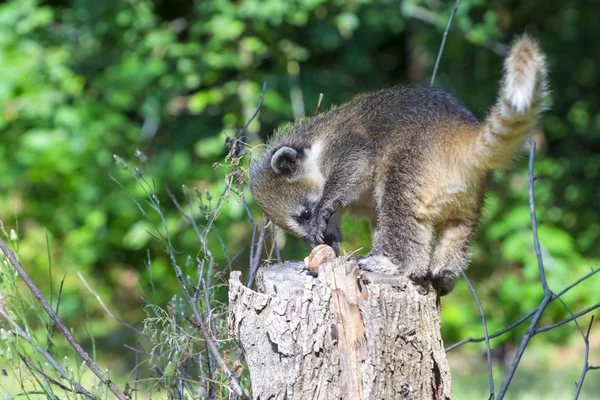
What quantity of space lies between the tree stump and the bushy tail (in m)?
0.85

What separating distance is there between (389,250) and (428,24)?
4.75m

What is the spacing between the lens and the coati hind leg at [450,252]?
12.7ft

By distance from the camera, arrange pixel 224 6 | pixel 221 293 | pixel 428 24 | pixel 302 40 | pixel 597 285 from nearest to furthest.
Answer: pixel 221 293 → pixel 224 6 → pixel 597 285 → pixel 428 24 → pixel 302 40

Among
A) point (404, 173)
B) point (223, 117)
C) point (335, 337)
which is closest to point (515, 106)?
point (404, 173)

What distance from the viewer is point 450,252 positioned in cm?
394

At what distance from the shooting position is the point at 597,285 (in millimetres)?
7449

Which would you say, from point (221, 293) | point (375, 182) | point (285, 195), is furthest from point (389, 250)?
point (221, 293)

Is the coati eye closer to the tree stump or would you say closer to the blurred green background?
the tree stump

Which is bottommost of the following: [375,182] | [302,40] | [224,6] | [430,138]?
[375,182]

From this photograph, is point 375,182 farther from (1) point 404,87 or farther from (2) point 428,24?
(2) point 428,24

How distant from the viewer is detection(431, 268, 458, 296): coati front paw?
3.85 m

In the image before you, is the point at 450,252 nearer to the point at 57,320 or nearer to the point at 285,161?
the point at 285,161

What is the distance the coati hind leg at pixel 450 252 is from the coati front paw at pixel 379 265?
0.88 feet

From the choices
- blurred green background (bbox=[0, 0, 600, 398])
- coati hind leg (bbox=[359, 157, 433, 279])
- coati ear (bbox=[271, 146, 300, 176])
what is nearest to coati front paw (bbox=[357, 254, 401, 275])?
coati hind leg (bbox=[359, 157, 433, 279])
